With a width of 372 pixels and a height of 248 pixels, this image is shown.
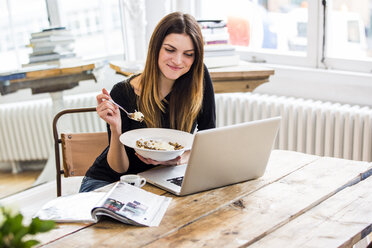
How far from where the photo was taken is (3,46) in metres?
2.96

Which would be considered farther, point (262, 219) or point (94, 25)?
point (94, 25)

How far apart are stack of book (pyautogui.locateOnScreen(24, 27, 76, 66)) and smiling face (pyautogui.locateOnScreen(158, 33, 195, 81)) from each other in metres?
1.34

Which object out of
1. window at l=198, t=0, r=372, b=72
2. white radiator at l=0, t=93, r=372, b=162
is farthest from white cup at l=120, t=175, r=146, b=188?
window at l=198, t=0, r=372, b=72

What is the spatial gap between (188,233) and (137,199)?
0.23m

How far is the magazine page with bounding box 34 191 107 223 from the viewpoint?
139cm

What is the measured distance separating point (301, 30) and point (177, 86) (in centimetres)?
144

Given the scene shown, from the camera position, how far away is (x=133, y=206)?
1428 millimetres

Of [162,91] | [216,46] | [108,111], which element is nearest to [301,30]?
[216,46]

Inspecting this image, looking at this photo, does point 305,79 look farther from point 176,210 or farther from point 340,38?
point 176,210

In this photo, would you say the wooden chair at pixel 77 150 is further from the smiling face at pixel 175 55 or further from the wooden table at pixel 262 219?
the wooden table at pixel 262 219

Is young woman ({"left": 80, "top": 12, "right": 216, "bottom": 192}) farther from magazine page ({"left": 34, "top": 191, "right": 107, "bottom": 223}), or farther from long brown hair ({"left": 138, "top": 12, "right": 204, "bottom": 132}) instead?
magazine page ({"left": 34, "top": 191, "right": 107, "bottom": 223})

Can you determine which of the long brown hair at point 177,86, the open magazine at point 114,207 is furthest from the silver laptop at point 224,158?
the long brown hair at point 177,86

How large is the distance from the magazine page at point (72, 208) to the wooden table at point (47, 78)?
166cm

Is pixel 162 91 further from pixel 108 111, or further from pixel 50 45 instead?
pixel 50 45
